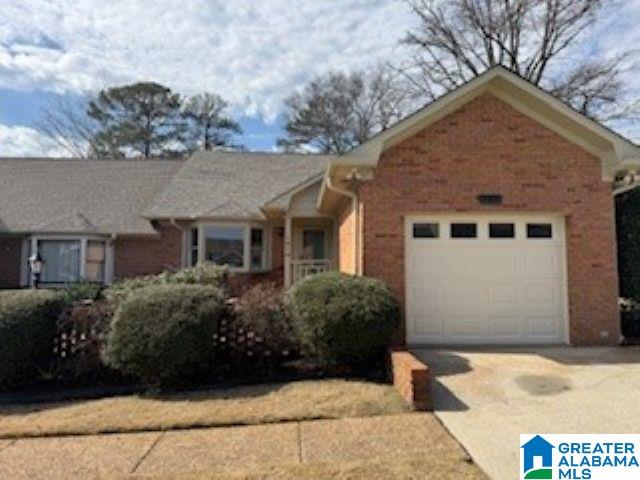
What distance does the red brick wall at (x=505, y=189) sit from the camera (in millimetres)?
10938

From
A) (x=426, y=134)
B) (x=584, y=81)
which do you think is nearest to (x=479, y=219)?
(x=426, y=134)

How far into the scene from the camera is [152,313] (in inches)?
358

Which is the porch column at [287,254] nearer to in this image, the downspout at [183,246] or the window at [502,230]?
the downspout at [183,246]

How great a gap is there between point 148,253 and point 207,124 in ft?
73.9

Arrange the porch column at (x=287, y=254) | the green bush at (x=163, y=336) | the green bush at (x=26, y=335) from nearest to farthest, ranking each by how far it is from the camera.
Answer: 1. the green bush at (x=163, y=336)
2. the green bush at (x=26, y=335)
3. the porch column at (x=287, y=254)

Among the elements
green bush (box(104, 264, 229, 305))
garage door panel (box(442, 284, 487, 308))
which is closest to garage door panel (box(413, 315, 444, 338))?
garage door panel (box(442, 284, 487, 308))

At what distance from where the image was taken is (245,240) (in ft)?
57.7

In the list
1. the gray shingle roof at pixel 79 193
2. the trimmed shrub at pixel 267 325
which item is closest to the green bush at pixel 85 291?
the gray shingle roof at pixel 79 193

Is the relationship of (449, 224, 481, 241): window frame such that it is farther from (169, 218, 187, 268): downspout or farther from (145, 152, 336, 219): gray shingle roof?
(169, 218, 187, 268): downspout

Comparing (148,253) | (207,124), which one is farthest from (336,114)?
(148,253)

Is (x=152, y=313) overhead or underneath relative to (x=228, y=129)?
underneath

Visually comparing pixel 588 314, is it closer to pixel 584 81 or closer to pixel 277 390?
pixel 277 390

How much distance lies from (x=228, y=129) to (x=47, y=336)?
30896mm

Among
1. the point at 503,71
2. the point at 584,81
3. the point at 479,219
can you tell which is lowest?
the point at 479,219
